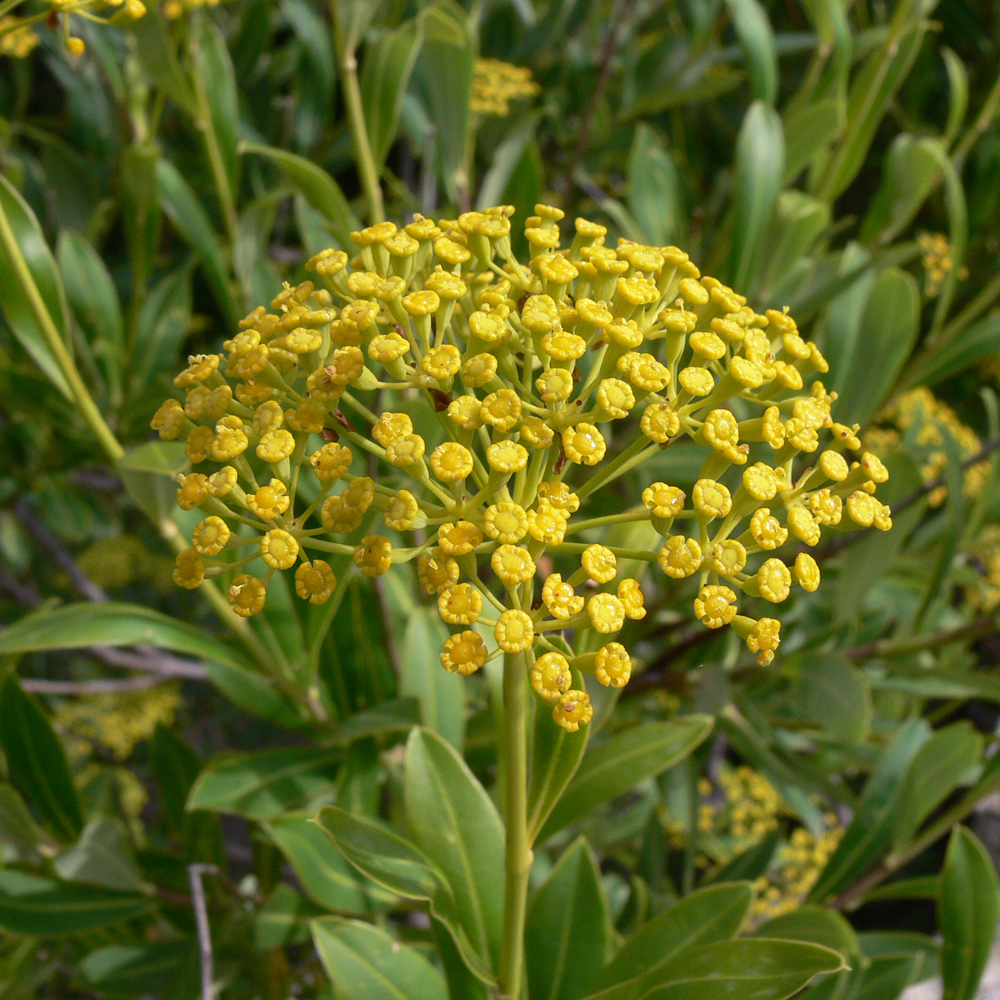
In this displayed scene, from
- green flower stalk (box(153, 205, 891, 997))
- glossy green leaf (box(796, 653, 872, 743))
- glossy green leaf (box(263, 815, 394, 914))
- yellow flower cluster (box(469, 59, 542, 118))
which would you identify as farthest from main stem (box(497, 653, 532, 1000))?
yellow flower cluster (box(469, 59, 542, 118))

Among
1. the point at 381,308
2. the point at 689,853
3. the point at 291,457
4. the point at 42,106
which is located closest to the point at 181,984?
the point at 689,853

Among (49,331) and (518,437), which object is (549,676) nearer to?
(518,437)

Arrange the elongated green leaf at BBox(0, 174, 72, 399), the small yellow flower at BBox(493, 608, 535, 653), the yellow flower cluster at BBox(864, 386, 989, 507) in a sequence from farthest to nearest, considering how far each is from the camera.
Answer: the yellow flower cluster at BBox(864, 386, 989, 507) < the elongated green leaf at BBox(0, 174, 72, 399) < the small yellow flower at BBox(493, 608, 535, 653)

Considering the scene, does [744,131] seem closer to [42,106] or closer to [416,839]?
[416,839]

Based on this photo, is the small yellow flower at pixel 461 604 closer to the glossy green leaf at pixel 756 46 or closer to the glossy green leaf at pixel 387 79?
the glossy green leaf at pixel 387 79

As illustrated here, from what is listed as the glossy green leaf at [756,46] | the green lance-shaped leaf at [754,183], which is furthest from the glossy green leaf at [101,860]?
the glossy green leaf at [756,46]

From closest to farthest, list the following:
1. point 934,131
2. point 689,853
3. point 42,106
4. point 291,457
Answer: point 291,457, point 689,853, point 934,131, point 42,106

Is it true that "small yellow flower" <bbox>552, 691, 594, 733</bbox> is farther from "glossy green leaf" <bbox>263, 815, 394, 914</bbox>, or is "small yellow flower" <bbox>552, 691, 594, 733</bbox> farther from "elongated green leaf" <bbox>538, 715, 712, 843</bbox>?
"glossy green leaf" <bbox>263, 815, 394, 914</bbox>
